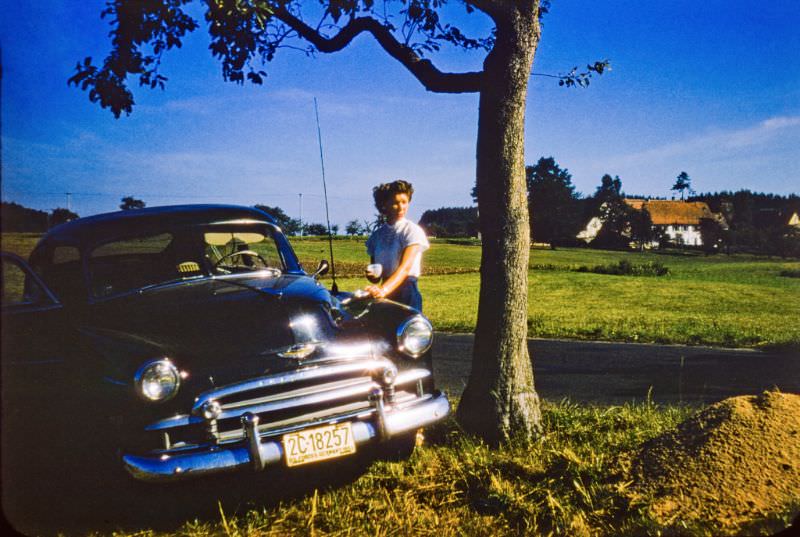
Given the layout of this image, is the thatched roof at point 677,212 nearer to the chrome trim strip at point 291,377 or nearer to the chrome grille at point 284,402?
the chrome trim strip at point 291,377

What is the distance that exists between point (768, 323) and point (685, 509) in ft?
33.8

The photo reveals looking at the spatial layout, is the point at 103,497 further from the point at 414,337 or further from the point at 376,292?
the point at 376,292

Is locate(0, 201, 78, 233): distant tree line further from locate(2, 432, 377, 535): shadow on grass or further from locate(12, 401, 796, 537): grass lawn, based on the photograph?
locate(12, 401, 796, 537): grass lawn

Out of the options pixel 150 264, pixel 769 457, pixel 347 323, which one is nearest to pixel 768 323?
pixel 769 457

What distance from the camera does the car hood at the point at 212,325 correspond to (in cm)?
286

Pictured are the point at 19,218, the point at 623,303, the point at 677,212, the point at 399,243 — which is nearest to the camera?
the point at 19,218

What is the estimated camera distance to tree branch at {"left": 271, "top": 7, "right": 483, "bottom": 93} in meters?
4.17

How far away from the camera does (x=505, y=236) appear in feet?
12.5

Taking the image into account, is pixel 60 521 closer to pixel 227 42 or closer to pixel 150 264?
pixel 150 264

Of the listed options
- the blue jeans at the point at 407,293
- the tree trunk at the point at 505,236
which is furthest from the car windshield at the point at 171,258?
the tree trunk at the point at 505,236

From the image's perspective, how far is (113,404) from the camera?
2.66 meters

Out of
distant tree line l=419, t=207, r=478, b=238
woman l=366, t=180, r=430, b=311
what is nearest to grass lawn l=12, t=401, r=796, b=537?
woman l=366, t=180, r=430, b=311

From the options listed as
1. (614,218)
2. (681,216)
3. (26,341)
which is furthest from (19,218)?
(681,216)

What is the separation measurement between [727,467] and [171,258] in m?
3.62
